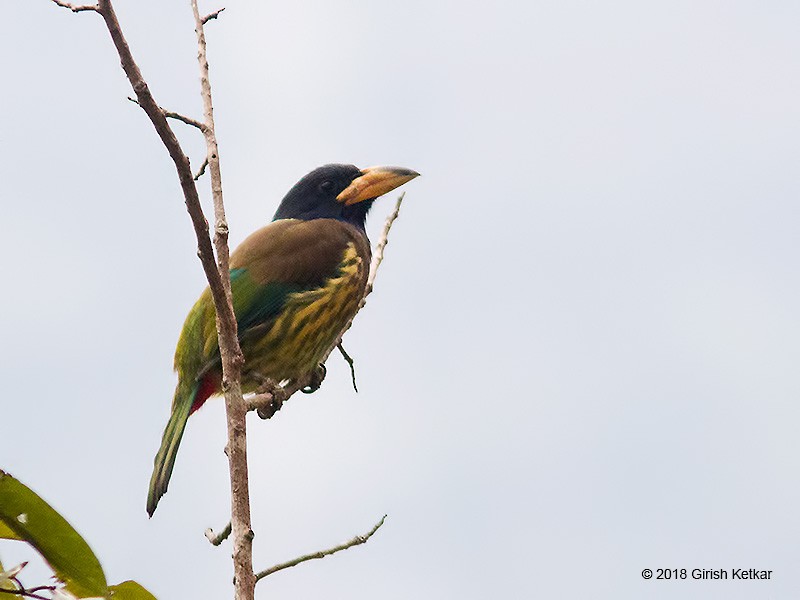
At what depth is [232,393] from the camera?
2.29m

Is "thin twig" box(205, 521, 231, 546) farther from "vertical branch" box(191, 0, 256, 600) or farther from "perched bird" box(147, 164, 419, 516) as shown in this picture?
"perched bird" box(147, 164, 419, 516)

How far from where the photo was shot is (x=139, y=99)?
1945mm

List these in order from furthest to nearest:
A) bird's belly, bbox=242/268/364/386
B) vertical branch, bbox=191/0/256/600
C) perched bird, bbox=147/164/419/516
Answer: bird's belly, bbox=242/268/364/386 < perched bird, bbox=147/164/419/516 < vertical branch, bbox=191/0/256/600

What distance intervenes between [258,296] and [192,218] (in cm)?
247

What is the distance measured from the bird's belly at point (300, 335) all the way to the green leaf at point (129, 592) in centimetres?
251

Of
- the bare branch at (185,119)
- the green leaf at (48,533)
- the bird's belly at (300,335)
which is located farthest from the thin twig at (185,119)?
the bird's belly at (300,335)

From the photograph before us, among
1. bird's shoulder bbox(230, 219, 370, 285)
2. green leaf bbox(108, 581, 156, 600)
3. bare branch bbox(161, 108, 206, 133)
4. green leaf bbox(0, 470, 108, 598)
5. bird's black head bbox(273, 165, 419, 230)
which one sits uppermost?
bare branch bbox(161, 108, 206, 133)

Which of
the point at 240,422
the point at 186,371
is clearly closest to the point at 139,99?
the point at 240,422

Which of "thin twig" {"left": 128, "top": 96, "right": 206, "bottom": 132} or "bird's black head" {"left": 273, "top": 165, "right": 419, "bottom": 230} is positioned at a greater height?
"thin twig" {"left": 128, "top": 96, "right": 206, "bottom": 132}

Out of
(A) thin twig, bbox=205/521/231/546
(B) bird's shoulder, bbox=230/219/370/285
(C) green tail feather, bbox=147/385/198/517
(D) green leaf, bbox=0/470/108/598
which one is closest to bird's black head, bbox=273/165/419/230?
(B) bird's shoulder, bbox=230/219/370/285

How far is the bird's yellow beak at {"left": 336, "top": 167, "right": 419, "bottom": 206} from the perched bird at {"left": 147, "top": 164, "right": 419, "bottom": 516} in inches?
4.4

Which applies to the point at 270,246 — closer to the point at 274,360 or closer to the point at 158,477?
the point at 274,360

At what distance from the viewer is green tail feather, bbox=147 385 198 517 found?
11.6ft

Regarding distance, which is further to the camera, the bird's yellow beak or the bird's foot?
the bird's yellow beak
